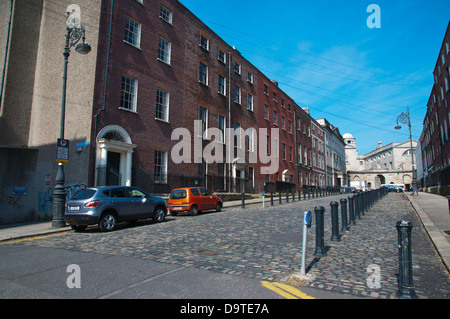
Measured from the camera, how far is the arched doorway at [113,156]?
14.9 metres

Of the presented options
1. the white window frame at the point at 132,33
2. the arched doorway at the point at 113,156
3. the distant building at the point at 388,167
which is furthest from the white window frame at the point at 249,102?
the distant building at the point at 388,167

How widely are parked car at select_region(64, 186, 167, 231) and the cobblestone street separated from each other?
2.99 ft

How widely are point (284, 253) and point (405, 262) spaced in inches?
103

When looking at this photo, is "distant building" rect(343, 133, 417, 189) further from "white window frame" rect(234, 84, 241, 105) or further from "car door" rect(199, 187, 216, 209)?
"car door" rect(199, 187, 216, 209)

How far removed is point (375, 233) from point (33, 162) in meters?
17.0

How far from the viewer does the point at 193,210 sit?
15062 millimetres

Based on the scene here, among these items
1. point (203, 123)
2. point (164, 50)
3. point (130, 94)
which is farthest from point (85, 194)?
point (203, 123)

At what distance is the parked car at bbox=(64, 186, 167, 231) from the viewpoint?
32.4 feet

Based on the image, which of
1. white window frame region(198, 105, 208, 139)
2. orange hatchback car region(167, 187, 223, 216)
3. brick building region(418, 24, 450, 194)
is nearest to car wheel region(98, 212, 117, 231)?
orange hatchback car region(167, 187, 223, 216)

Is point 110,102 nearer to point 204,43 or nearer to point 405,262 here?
point 204,43

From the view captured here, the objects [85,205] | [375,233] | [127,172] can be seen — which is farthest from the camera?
[127,172]

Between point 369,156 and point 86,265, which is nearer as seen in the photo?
point 86,265
